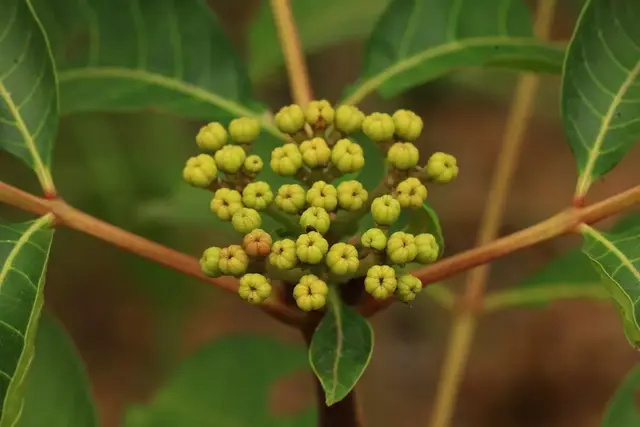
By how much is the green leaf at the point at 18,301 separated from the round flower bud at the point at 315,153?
0.30 meters

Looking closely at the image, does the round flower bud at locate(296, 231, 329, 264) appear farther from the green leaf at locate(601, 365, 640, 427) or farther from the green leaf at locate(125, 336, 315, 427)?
the green leaf at locate(125, 336, 315, 427)

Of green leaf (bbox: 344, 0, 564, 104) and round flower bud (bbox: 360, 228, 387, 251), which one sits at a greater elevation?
green leaf (bbox: 344, 0, 564, 104)

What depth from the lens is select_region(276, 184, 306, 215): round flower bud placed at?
2.96 ft

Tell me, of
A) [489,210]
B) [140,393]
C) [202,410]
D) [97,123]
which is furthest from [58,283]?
[489,210]

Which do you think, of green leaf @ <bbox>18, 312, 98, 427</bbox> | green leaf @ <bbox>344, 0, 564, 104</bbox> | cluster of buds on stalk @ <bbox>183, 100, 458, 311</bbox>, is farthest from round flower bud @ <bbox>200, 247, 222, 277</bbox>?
green leaf @ <bbox>18, 312, 98, 427</bbox>

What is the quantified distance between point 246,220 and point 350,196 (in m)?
0.11

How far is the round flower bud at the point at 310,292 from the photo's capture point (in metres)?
0.86

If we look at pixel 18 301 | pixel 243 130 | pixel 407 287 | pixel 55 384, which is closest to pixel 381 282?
pixel 407 287

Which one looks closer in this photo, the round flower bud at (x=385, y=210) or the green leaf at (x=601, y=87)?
the round flower bud at (x=385, y=210)

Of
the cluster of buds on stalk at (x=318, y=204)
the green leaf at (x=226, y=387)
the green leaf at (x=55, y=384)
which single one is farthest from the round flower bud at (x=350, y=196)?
the green leaf at (x=226, y=387)

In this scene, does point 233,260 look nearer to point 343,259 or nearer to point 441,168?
point 343,259

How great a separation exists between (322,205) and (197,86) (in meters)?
0.39

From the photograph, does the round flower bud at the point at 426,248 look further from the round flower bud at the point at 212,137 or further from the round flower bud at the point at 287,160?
the round flower bud at the point at 212,137

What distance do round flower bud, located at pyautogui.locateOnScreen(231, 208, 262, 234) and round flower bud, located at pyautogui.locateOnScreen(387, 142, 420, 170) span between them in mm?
156
